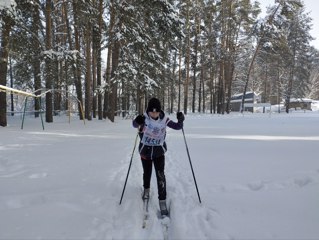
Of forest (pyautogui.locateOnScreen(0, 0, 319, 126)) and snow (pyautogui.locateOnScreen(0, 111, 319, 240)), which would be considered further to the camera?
forest (pyautogui.locateOnScreen(0, 0, 319, 126))

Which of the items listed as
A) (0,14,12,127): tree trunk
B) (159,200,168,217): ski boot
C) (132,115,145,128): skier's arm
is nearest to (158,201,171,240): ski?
(159,200,168,217): ski boot

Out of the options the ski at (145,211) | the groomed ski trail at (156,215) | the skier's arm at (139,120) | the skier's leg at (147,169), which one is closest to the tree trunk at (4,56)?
the groomed ski trail at (156,215)

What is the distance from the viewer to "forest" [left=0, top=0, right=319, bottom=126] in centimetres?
1755

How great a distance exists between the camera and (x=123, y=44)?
2173cm

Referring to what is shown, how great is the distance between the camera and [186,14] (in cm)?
3550

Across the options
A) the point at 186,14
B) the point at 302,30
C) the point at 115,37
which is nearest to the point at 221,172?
the point at 115,37

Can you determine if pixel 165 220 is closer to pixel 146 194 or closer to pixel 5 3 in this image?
pixel 146 194

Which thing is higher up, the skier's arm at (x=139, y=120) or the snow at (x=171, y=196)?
the skier's arm at (x=139, y=120)

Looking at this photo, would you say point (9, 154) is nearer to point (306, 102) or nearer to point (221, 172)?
point (221, 172)

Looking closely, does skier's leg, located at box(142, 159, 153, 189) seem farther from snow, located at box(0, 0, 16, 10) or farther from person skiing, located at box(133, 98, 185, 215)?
snow, located at box(0, 0, 16, 10)

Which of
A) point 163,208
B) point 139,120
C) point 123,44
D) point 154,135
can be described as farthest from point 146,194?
point 123,44

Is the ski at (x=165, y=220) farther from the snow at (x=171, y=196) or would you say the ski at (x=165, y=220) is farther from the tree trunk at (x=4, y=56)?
the tree trunk at (x=4, y=56)

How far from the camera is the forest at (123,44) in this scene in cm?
1755

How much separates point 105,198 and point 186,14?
32912 millimetres
